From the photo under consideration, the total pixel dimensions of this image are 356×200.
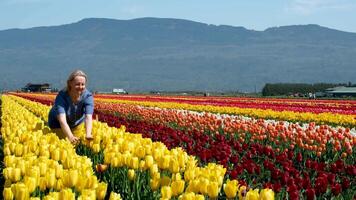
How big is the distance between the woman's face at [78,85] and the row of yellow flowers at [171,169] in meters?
0.86

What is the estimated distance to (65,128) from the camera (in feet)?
24.9

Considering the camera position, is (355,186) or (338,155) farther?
(338,155)

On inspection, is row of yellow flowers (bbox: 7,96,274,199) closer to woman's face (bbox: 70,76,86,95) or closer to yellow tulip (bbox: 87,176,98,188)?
yellow tulip (bbox: 87,176,98,188)

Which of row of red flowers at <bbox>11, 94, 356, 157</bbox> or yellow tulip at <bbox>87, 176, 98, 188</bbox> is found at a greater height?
yellow tulip at <bbox>87, 176, 98, 188</bbox>

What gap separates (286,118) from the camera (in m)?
21.5

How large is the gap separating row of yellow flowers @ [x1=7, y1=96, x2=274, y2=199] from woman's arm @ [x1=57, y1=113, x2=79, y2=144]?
0.55 meters

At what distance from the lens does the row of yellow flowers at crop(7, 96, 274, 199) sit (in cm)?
411

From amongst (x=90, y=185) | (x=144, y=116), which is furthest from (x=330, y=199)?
(x=144, y=116)

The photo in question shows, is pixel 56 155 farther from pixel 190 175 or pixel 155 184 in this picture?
pixel 190 175

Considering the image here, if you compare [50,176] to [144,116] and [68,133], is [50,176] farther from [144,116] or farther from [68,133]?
[144,116]

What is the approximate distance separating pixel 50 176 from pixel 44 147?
1460mm

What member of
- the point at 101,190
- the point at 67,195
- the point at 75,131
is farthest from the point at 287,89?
the point at 67,195

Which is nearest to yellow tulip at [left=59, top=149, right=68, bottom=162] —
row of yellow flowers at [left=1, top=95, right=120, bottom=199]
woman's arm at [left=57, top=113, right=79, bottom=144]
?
row of yellow flowers at [left=1, top=95, right=120, bottom=199]

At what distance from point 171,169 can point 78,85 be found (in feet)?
9.61
